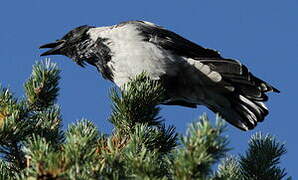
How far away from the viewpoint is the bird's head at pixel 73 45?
5164mm

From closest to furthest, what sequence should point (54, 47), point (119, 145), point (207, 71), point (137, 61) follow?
point (119, 145) < point (137, 61) < point (207, 71) < point (54, 47)

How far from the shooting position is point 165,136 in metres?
2.93

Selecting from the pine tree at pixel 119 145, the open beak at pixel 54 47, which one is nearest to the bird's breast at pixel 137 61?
the open beak at pixel 54 47

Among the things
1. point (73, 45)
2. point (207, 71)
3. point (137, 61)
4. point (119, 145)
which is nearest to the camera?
point (119, 145)

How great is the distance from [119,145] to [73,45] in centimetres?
279

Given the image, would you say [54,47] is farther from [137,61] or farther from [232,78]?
[232,78]

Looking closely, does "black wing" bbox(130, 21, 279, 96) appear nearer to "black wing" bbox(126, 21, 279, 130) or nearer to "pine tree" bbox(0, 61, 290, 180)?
"black wing" bbox(126, 21, 279, 130)

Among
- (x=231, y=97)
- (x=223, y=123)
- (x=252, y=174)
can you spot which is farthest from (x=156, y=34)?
(x=223, y=123)

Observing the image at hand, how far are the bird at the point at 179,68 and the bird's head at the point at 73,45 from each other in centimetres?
1

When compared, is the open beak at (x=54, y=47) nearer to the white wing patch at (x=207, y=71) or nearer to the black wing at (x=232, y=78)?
the black wing at (x=232, y=78)

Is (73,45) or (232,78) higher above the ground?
(73,45)

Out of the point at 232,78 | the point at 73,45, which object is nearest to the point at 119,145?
the point at 232,78

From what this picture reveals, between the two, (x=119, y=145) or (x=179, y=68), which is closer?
(x=119, y=145)

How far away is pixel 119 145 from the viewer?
266 cm
